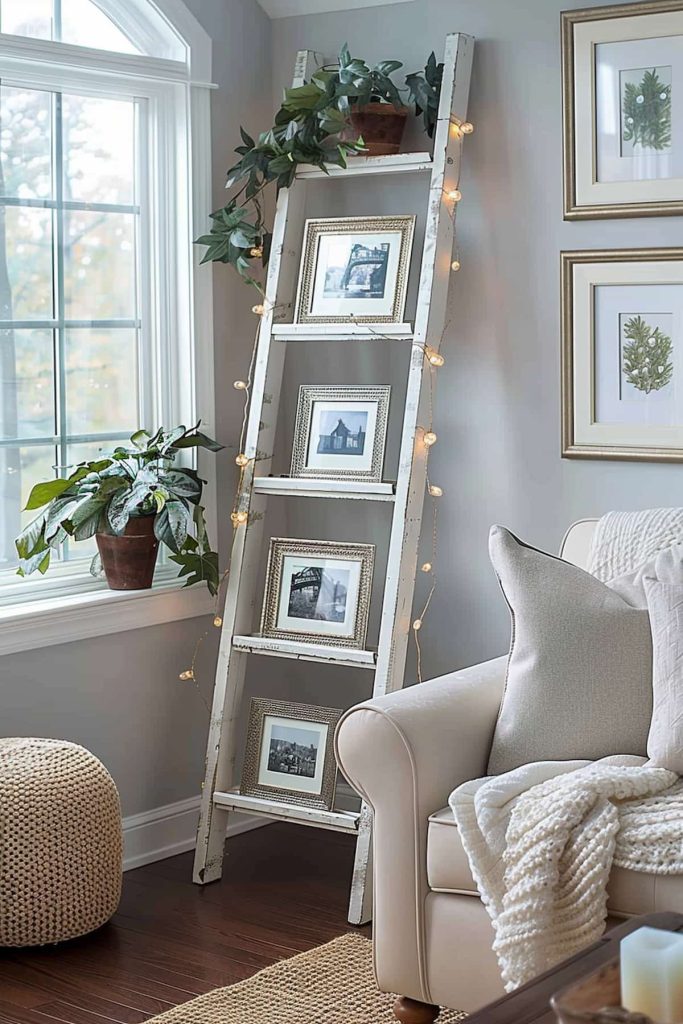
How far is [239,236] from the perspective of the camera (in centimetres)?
356

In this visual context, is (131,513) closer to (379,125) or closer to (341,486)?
(341,486)

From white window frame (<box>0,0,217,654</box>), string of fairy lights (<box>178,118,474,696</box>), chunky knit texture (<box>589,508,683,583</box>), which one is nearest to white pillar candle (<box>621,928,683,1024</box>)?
chunky knit texture (<box>589,508,683,583</box>)

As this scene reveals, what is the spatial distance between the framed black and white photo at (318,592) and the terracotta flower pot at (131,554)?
0.32m

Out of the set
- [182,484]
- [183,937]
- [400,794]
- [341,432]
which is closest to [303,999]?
[183,937]

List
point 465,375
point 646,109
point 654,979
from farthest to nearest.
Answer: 1. point 465,375
2. point 646,109
3. point 654,979

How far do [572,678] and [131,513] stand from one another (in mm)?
1258

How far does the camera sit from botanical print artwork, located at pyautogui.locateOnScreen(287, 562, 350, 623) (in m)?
3.47

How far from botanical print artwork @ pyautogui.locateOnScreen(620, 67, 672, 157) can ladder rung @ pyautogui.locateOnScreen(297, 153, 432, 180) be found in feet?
1.63

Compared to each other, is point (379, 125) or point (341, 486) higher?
point (379, 125)

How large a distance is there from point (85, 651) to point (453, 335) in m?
1.28

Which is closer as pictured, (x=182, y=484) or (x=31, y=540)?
(x=31, y=540)

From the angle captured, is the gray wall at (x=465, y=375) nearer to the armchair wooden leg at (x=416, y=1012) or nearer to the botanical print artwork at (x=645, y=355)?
the botanical print artwork at (x=645, y=355)

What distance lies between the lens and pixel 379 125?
355 centimetres

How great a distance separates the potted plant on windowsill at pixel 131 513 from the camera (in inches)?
131
